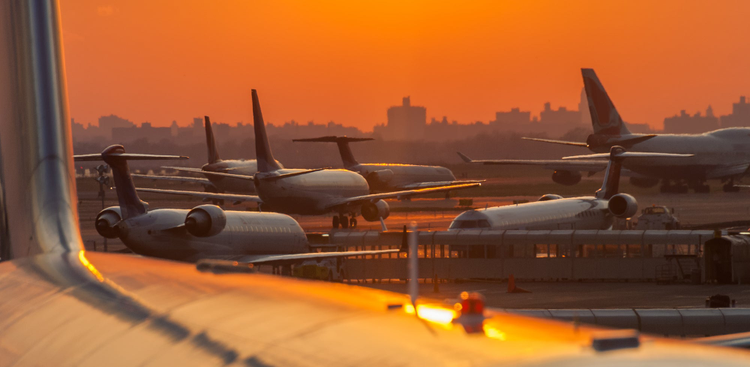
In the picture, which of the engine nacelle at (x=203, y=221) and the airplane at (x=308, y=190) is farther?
the airplane at (x=308, y=190)

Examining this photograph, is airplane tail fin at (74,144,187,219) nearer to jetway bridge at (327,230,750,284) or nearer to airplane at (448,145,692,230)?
jetway bridge at (327,230,750,284)

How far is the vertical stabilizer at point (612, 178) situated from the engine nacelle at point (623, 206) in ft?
16.4

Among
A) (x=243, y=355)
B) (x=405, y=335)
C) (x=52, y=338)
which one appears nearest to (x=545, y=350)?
(x=405, y=335)

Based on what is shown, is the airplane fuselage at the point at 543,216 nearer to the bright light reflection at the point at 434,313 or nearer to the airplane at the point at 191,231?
the airplane at the point at 191,231

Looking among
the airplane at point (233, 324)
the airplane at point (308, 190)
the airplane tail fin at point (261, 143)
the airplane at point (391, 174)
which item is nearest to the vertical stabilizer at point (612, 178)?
the airplane at point (308, 190)

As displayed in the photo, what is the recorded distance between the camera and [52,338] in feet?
22.3

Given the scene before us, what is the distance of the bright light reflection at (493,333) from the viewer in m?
4.17

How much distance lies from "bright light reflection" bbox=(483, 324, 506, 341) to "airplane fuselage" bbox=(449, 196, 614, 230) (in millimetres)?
52477

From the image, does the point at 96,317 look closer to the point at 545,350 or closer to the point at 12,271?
the point at 12,271

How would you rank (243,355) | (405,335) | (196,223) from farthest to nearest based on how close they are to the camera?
(196,223) → (243,355) → (405,335)

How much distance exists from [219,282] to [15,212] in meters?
5.82

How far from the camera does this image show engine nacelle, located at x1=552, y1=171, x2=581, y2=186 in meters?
121

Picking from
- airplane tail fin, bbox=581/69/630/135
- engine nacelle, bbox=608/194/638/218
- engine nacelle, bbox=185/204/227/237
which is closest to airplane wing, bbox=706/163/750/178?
airplane tail fin, bbox=581/69/630/135

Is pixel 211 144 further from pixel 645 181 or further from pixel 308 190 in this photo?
pixel 645 181
